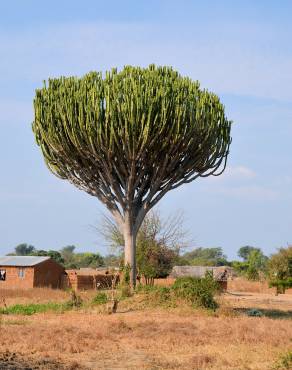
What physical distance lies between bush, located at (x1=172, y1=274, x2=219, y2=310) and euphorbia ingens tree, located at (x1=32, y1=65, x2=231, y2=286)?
3.04 metres

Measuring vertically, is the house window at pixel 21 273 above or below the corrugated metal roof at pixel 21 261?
below

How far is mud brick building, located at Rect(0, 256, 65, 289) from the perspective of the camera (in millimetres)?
40719

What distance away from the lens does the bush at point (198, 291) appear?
20438 millimetres

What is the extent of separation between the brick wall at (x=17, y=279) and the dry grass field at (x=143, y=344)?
22.9 meters

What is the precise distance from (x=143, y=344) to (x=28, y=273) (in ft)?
95.2

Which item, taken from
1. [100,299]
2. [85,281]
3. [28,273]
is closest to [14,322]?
[100,299]

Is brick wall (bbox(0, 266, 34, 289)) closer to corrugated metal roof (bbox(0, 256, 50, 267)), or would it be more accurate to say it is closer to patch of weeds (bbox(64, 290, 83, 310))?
corrugated metal roof (bbox(0, 256, 50, 267))

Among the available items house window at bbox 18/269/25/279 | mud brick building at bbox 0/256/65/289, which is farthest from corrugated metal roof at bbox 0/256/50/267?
house window at bbox 18/269/25/279

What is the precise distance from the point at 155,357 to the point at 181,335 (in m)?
2.28

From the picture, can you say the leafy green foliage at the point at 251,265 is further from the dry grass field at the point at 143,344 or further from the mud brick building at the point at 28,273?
the dry grass field at the point at 143,344

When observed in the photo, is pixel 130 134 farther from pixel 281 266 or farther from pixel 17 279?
pixel 281 266

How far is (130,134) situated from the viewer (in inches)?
837

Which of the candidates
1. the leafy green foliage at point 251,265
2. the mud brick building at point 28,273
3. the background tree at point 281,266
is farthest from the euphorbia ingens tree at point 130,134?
the leafy green foliage at point 251,265

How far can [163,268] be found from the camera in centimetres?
4103
